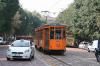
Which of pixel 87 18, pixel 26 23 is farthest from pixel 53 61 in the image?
pixel 26 23

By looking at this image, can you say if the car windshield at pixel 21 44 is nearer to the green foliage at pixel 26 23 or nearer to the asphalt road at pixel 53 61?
the asphalt road at pixel 53 61

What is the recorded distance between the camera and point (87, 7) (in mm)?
66250

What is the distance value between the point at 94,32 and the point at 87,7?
4.66 metres

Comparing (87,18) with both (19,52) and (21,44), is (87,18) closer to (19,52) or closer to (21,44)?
(21,44)

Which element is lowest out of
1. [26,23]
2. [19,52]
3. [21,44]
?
[19,52]

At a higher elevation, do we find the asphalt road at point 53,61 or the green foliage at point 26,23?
the green foliage at point 26,23

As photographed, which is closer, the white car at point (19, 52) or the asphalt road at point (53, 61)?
the asphalt road at point (53, 61)

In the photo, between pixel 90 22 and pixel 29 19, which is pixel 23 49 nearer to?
pixel 90 22

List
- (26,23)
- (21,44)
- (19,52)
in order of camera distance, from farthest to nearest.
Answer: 1. (26,23)
2. (21,44)
3. (19,52)

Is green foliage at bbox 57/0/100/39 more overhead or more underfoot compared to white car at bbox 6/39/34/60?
more overhead

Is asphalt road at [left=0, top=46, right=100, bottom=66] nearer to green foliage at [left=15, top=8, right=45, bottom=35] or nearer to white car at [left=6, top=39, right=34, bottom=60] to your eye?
white car at [left=6, top=39, right=34, bottom=60]

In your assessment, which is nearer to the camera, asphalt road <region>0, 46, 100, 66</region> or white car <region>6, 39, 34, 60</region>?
asphalt road <region>0, 46, 100, 66</region>

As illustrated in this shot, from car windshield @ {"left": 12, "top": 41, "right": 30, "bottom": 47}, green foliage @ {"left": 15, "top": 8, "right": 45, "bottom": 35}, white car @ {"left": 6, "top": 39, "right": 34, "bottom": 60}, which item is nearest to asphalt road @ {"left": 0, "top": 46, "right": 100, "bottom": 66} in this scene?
white car @ {"left": 6, "top": 39, "right": 34, "bottom": 60}

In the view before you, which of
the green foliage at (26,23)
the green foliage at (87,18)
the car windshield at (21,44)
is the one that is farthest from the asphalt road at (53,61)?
the green foliage at (26,23)
